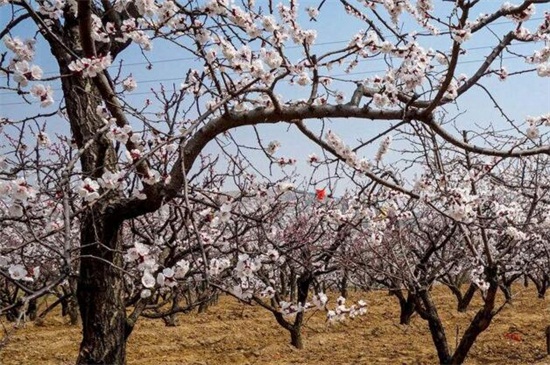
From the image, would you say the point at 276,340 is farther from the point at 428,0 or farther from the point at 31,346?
the point at 428,0

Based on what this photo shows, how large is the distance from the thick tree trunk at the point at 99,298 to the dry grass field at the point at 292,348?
3.87 m

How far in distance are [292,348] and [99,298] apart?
494cm

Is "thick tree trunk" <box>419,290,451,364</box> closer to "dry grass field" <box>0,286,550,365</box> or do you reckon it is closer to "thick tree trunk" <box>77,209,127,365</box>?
"dry grass field" <box>0,286,550,365</box>

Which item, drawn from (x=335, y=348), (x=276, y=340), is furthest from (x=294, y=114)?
(x=276, y=340)

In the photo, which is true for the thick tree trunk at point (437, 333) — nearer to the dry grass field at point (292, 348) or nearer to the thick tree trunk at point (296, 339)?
the dry grass field at point (292, 348)

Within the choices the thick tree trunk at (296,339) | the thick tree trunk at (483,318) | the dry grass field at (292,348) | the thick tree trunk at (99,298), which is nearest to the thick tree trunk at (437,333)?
the thick tree trunk at (483,318)

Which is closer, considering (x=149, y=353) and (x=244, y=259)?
(x=244, y=259)

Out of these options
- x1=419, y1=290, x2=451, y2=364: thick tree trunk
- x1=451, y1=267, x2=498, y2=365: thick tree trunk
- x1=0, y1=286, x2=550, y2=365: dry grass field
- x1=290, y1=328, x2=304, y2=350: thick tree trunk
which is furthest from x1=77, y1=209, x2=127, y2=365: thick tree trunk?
x1=290, y1=328, x2=304, y2=350: thick tree trunk

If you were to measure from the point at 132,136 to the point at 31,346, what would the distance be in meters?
6.93

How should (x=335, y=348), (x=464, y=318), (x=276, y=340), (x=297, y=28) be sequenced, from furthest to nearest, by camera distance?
(x=464, y=318) < (x=276, y=340) < (x=335, y=348) < (x=297, y=28)

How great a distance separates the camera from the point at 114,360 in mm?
3473

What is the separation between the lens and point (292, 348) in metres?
7.93

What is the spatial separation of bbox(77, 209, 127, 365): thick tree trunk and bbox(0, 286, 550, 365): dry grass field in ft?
12.7

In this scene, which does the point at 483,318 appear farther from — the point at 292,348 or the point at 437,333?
the point at 292,348
